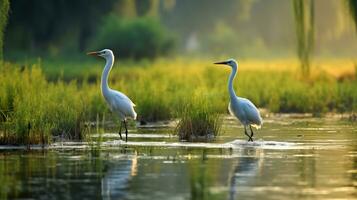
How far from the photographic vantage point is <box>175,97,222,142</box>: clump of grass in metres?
18.7

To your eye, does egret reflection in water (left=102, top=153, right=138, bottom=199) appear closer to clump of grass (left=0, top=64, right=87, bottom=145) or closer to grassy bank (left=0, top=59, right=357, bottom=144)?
clump of grass (left=0, top=64, right=87, bottom=145)

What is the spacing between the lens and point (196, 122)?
61.8 feet

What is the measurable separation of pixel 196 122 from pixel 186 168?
15.3 feet

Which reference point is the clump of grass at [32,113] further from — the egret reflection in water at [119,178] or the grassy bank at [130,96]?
the egret reflection in water at [119,178]

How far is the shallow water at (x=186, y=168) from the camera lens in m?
11.9

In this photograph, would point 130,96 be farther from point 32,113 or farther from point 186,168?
point 186,168

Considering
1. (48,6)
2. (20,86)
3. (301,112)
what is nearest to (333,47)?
(48,6)

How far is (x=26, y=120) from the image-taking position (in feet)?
53.1

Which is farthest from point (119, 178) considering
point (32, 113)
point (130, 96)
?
point (130, 96)

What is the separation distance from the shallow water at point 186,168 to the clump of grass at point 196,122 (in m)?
0.32

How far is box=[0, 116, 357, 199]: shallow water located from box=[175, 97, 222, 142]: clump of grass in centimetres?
32

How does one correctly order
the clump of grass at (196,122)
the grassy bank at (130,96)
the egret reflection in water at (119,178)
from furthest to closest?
the clump of grass at (196,122), the grassy bank at (130,96), the egret reflection in water at (119,178)

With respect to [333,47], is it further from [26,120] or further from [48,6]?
[26,120]

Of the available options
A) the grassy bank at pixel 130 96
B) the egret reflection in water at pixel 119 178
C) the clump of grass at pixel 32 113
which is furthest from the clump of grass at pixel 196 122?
the egret reflection in water at pixel 119 178
